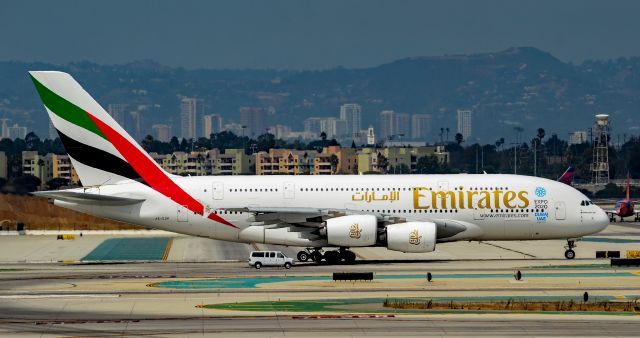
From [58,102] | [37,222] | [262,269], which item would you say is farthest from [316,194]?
[37,222]

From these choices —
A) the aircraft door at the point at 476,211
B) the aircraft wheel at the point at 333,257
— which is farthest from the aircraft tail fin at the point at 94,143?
the aircraft door at the point at 476,211

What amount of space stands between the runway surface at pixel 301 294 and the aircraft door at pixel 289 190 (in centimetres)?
431

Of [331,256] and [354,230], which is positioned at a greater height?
[354,230]

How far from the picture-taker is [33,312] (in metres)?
51.9

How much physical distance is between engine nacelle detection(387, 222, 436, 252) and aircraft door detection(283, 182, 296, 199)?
6484mm

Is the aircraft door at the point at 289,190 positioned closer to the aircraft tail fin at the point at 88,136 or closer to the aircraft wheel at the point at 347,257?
the aircraft wheel at the point at 347,257

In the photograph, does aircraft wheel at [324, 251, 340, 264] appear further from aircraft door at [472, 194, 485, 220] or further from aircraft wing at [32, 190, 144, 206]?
aircraft wing at [32, 190, 144, 206]

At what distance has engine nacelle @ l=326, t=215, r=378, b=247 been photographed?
72.6 metres

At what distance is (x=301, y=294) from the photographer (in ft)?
188

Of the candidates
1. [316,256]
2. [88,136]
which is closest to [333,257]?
[316,256]

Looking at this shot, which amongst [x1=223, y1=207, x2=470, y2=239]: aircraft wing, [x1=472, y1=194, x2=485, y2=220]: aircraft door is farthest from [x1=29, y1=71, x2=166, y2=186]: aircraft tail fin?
[x1=472, y1=194, x2=485, y2=220]: aircraft door

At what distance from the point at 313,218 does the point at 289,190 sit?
2647 millimetres

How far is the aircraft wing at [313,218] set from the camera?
7344cm

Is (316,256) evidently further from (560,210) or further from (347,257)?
(560,210)
